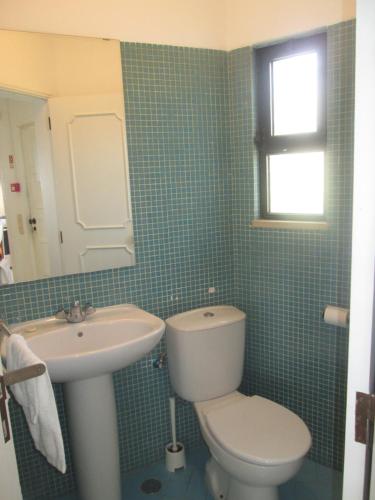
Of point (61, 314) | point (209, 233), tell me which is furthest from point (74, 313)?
point (209, 233)

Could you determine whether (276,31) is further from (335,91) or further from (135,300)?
(135,300)

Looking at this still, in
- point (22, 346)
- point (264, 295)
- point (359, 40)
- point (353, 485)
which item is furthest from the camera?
point (264, 295)

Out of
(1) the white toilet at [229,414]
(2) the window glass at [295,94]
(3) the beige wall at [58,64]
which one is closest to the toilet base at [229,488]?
(1) the white toilet at [229,414]

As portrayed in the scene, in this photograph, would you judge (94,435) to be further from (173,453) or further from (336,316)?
(336,316)

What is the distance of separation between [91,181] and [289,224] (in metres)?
0.95

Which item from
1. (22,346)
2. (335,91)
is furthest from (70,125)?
(335,91)

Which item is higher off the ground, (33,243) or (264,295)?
(33,243)

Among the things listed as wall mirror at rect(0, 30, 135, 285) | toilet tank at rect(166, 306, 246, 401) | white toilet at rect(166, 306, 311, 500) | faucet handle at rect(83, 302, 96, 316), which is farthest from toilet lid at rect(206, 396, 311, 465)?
wall mirror at rect(0, 30, 135, 285)

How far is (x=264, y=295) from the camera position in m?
2.15

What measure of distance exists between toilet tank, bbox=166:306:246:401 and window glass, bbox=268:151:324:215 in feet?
2.00

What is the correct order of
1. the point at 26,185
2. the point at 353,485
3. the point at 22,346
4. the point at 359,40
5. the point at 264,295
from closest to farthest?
the point at 359,40 → the point at 353,485 → the point at 22,346 → the point at 26,185 → the point at 264,295

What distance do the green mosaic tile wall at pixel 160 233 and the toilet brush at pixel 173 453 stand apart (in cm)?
7

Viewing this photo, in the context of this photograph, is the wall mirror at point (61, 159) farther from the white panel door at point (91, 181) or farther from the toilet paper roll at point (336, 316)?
the toilet paper roll at point (336, 316)

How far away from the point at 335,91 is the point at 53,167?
48.8 inches
